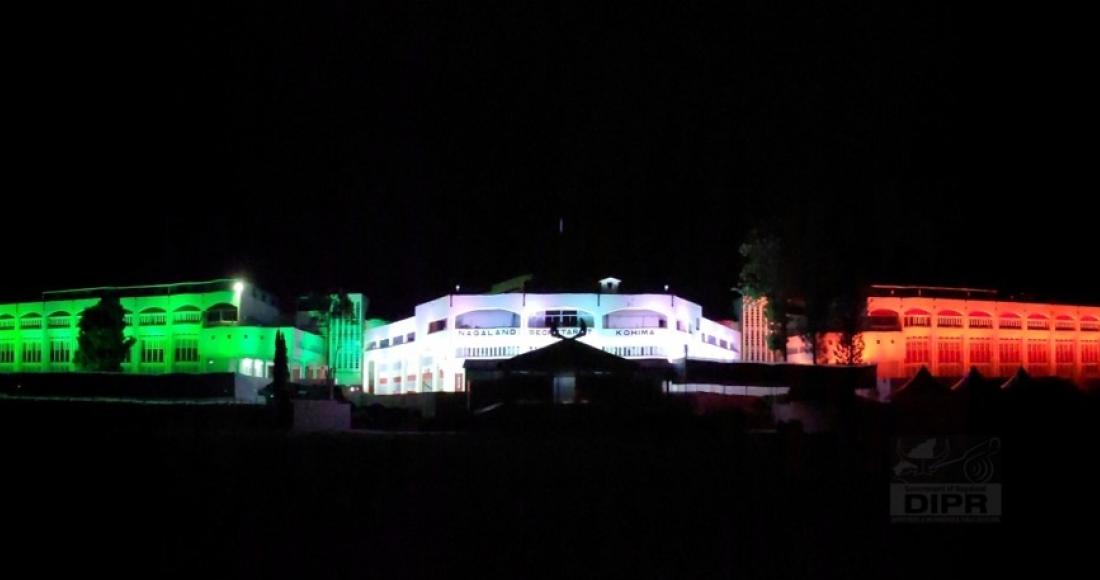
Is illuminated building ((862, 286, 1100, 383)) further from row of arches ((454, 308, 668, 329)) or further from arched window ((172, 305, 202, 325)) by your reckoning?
arched window ((172, 305, 202, 325))

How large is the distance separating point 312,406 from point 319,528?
1373cm

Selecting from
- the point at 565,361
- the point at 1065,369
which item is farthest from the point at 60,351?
the point at 1065,369

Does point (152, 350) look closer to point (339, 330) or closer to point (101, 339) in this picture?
point (101, 339)

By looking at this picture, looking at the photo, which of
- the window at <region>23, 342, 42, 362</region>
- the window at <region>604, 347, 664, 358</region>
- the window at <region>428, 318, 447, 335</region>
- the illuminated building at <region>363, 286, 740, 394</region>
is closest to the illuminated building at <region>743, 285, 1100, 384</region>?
the illuminated building at <region>363, 286, 740, 394</region>

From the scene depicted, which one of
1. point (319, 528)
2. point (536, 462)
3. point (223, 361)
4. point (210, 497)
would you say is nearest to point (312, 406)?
point (536, 462)

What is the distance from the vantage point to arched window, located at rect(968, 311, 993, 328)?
149 feet

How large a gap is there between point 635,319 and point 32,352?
26.7 meters

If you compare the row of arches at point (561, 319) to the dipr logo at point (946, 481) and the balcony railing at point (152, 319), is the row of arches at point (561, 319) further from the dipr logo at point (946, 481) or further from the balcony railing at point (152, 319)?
the dipr logo at point (946, 481)

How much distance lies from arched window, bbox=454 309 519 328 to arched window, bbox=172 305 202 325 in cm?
1144

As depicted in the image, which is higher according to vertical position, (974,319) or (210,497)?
(974,319)

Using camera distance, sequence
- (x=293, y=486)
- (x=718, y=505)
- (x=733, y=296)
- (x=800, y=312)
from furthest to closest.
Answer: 1. (x=733, y=296)
2. (x=800, y=312)
3. (x=293, y=486)
4. (x=718, y=505)

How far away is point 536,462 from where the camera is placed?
48.8 ft

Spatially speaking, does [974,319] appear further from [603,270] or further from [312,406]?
[312,406]

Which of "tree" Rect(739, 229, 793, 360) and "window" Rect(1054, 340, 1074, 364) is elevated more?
"tree" Rect(739, 229, 793, 360)
